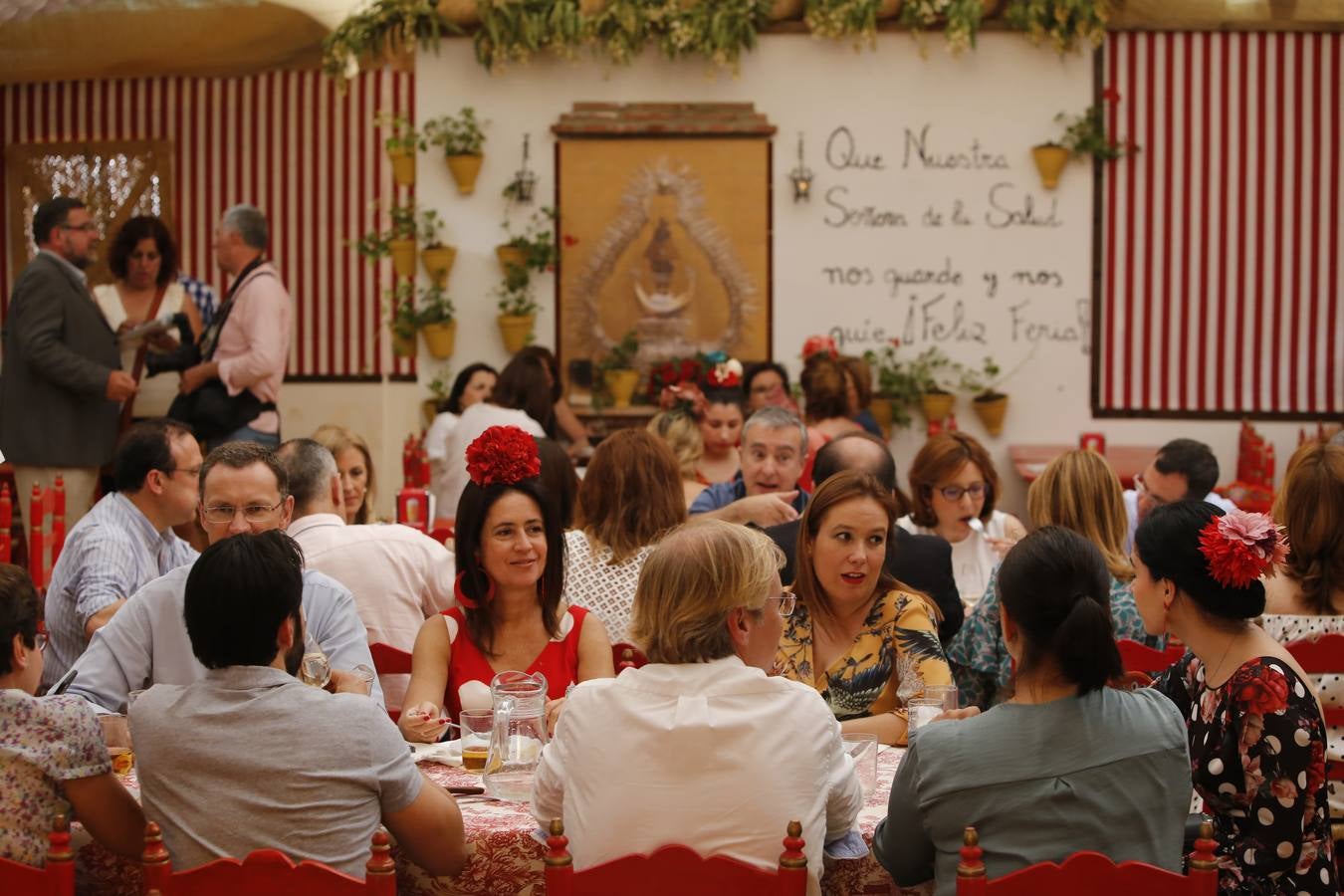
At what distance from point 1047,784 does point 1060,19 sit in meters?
7.81

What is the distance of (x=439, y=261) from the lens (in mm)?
9953

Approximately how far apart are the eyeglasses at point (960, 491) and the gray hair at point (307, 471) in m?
2.29

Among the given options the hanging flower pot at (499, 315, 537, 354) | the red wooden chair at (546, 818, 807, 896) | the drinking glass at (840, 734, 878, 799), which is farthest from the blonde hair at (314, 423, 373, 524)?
the hanging flower pot at (499, 315, 537, 354)

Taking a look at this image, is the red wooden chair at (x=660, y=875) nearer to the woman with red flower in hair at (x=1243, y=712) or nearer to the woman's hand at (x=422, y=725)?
the woman with red flower in hair at (x=1243, y=712)

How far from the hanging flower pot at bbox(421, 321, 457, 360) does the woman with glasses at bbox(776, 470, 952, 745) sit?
19.9 ft

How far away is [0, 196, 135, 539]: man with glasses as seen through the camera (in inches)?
288

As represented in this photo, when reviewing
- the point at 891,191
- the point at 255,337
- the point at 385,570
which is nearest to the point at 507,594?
the point at 385,570

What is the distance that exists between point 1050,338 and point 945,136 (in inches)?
55.8

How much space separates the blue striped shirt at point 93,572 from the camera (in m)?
4.59

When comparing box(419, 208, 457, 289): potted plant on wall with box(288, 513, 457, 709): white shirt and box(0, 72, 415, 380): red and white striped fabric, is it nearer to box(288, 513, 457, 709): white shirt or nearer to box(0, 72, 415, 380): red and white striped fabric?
box(0, 72, 415, 380): red and white striped fabric

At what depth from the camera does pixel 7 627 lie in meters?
2.86

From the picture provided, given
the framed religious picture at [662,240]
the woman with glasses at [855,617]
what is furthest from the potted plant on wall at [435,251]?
the woman with glasses at [855,617]

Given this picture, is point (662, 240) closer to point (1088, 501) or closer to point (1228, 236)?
point (1228, 236)

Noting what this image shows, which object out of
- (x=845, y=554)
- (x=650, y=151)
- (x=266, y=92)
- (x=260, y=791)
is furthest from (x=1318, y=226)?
(x=260, y=791)
